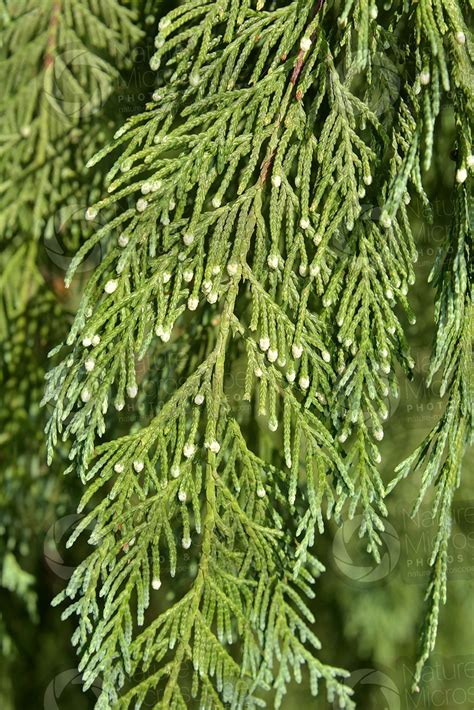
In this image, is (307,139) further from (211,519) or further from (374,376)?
(211,519)

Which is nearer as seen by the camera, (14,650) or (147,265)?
→ (147,265)

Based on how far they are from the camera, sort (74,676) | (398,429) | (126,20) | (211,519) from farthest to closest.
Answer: (74,676), (398,429), (126,20), (211,519)

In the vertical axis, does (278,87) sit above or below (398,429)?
above

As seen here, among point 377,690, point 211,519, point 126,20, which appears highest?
point 126,20

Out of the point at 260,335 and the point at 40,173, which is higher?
the point at 40,173

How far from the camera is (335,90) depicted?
1.28 meters

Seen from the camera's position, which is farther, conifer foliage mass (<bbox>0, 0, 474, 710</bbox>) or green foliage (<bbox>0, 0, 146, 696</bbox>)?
green foliage (<bbox>0, 0, 146, 696</bbox>)

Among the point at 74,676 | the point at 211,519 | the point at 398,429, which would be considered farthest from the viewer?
the point at 74,676

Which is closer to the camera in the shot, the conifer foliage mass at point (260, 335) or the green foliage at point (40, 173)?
the conifer foliage mass at point (260, 335)

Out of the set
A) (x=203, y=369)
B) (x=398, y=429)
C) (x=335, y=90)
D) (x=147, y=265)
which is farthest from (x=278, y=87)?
(x=398, y=429)

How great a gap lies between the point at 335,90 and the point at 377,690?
5.15ft

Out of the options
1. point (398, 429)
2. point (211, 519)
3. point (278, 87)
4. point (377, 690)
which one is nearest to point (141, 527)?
point (211, 519)

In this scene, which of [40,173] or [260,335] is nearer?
[260,335]

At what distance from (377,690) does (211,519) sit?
1.15 metres
